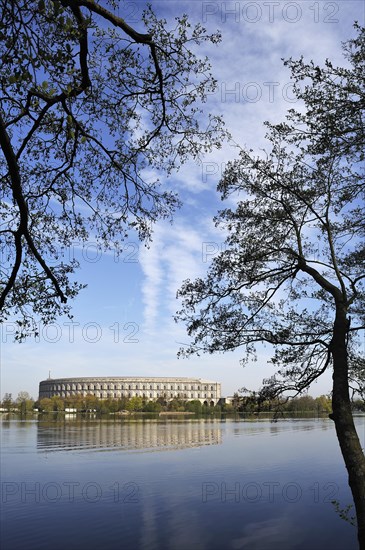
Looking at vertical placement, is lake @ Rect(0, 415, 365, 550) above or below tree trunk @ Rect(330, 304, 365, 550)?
below

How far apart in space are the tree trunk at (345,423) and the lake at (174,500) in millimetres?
13092

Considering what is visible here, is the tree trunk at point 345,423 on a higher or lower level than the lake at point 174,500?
higher

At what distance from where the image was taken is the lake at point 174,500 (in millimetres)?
21297

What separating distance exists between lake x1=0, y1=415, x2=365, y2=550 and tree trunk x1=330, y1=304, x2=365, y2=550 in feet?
43.0

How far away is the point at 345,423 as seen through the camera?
9.52 meters

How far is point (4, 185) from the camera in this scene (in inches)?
373

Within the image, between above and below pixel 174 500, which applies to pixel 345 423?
above

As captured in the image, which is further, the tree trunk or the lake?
the lake

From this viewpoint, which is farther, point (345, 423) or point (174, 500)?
point (174, 500)

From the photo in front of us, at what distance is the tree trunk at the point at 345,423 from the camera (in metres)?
8.96

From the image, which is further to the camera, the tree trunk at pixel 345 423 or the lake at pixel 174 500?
the lake at pixel 174 500

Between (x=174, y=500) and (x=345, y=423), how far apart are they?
21.2 meters

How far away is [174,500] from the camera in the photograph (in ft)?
91.7

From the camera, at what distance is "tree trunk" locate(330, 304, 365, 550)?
29.4ft
